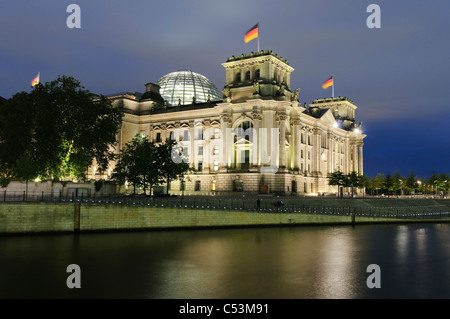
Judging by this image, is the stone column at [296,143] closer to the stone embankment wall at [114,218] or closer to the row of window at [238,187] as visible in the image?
the row of window at [238,187]

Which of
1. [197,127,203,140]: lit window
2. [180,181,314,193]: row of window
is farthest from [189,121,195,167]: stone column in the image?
[180,181,314,193]: row of window

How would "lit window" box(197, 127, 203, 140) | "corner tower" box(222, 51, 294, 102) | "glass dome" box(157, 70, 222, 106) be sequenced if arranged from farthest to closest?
"glass dome" box(157, 70, 222, 106)
"lit window" box(197, 127, 203, 140)
"corner tower" box(222, 51, 294, 102)

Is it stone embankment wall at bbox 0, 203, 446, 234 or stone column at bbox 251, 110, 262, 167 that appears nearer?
stone embankment wall at bbox 0, 203, 446, 234

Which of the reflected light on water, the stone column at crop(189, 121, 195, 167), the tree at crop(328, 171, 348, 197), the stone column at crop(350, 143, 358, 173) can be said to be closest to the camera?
the reflected light on water

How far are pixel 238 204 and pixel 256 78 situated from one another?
40189 mm

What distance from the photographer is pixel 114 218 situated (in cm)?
4341

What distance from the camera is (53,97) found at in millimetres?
60156

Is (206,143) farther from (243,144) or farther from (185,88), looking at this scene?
(185,88)

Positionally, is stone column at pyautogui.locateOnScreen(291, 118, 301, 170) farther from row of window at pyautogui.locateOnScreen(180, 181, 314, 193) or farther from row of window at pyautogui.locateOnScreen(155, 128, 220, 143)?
row of window at pyautogui.locateOnScreen(155, 128, 220, 143)

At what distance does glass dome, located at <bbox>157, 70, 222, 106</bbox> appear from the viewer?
11910 centimetres

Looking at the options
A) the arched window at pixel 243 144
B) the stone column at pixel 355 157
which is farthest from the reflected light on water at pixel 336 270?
the stone column at pixel 355 157

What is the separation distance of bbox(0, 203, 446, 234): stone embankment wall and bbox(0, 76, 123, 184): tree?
19.5 m
